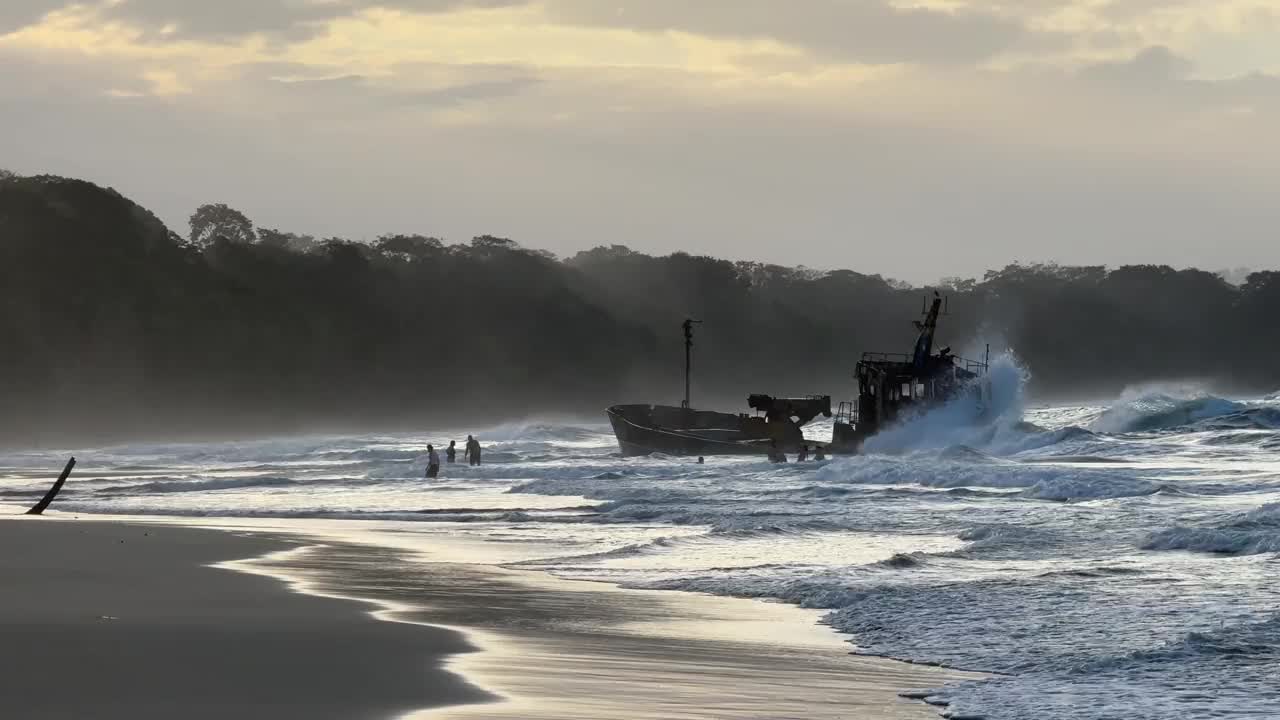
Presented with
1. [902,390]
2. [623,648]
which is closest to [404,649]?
[623,648]

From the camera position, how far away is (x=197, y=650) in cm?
1319

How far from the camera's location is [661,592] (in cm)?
1900

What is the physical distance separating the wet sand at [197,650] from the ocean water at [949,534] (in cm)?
419

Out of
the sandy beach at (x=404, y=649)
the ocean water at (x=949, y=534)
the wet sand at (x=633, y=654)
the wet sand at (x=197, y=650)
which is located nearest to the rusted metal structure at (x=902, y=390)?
the ocean water at (x=949, y=534)

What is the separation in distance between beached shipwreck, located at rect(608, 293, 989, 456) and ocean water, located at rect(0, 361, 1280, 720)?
1.32 metres

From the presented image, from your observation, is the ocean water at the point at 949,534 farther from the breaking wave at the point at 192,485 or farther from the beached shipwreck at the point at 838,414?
the beached shipwreck at the point at 838,414

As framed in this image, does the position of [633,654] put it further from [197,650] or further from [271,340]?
[271,340]

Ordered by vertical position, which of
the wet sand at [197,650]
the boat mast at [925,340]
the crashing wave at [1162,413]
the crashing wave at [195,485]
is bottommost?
the crashing wave at [195,485]

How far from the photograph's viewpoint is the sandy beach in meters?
11.1

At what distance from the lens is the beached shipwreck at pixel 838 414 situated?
6656 centimetres

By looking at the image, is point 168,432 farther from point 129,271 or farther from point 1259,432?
point 1259,432

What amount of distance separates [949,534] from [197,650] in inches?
638

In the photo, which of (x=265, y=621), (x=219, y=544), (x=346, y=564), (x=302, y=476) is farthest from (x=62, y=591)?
(x=302, y=476)

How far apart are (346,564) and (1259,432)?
5493 cm
